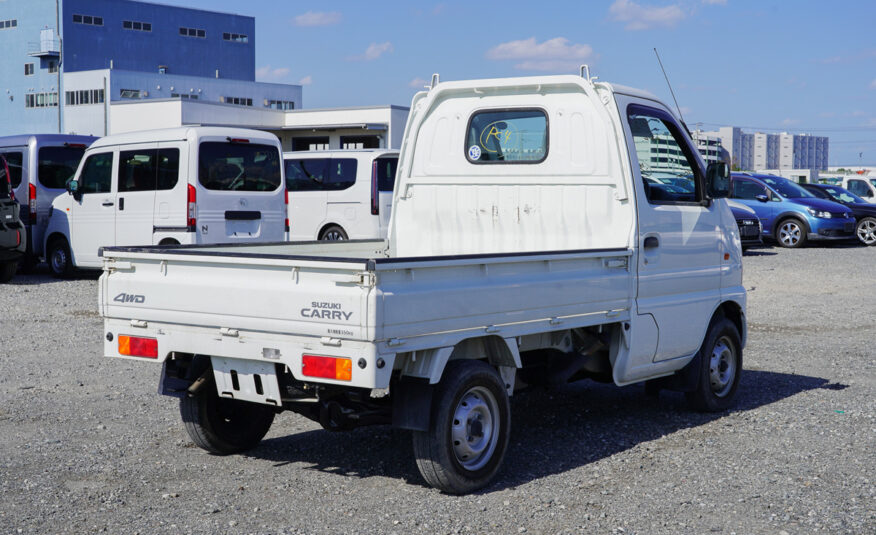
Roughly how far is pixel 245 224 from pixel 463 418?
9.89 metres

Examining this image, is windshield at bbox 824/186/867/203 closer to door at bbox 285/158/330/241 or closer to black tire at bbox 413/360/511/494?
door at bbox 285/158/330/241

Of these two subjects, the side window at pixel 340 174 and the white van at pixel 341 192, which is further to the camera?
the side window at pixel 340 174

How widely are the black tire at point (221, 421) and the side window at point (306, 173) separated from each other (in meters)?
13.4

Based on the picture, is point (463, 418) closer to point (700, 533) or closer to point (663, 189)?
point (700, 533)

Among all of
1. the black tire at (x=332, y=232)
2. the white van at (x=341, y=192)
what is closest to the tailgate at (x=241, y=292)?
the white van at (x=341, y=192)

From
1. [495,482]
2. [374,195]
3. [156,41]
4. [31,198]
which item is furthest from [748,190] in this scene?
[156,41]

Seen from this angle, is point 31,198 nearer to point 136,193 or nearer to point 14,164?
point 14,164

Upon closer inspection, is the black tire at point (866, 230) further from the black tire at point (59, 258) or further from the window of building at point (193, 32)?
the window of building at point (193, 32)

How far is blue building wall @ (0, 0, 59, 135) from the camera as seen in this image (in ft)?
236

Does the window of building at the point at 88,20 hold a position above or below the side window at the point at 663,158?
above

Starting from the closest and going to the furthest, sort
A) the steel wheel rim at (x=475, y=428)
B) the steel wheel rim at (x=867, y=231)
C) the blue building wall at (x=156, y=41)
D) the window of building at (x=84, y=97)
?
the steel wheel rim at (x=475, y=428)
the steel wheel rim at (x=867, y=231)
the window of building at (x=84, y=97)
the blue building wall at (x=156, y=41)

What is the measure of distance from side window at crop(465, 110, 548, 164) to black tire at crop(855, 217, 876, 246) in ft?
71.9

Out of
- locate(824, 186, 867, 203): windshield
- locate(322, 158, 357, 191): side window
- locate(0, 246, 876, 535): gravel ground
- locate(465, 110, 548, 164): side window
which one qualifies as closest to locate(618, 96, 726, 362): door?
locate(465, 110, 548, 164): side window

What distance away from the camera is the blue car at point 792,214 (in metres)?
24.5
